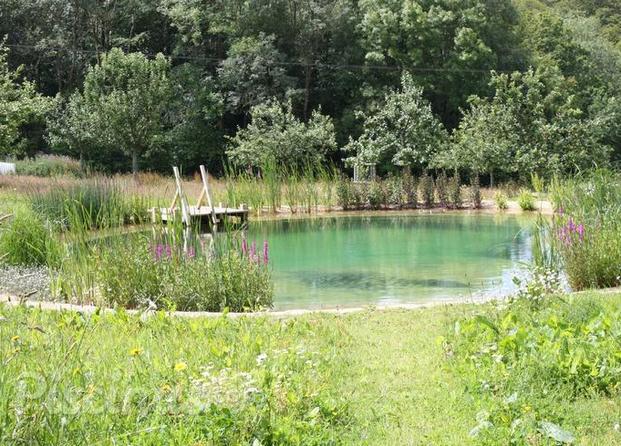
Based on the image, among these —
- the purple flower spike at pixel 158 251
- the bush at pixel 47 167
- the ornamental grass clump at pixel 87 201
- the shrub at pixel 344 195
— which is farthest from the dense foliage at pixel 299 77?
the purple flower spike at pixel 158 251

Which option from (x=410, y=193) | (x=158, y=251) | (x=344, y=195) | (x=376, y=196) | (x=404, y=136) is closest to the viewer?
(x=158, y=251)

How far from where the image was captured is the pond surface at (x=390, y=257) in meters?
8.62

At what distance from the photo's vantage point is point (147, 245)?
7.12m

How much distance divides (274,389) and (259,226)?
40.2 feet

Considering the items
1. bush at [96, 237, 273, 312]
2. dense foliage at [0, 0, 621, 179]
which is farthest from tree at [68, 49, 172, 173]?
bush at [96, 237, 273, 312]

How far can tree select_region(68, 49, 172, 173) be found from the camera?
23.8 metres

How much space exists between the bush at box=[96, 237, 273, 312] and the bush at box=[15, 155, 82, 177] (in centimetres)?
1628

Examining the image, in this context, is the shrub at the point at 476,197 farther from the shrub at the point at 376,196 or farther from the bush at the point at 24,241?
the bush at the point at 24,241

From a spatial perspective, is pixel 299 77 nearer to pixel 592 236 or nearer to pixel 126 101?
pixel 126 101

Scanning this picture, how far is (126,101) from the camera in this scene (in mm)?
23672

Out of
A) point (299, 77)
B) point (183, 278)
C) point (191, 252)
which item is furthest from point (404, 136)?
point (183, 278)

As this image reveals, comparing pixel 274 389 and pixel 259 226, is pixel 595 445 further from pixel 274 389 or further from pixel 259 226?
pixel 259 226

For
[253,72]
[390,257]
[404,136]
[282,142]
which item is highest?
[253,72]

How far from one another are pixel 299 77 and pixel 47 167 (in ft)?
34.3
